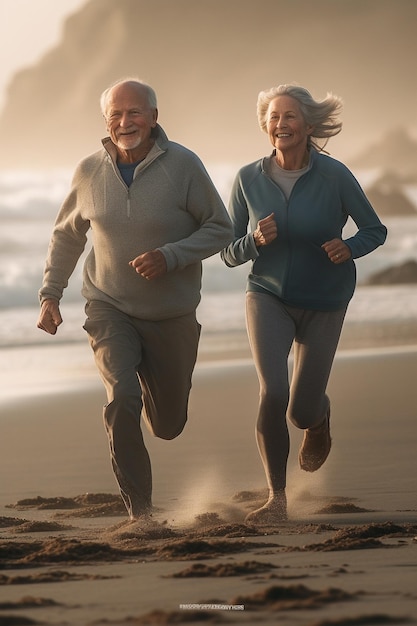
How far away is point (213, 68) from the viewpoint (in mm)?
55844

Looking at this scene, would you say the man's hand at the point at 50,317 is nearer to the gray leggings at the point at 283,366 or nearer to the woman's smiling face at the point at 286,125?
the gray leggings at the point at 283,366

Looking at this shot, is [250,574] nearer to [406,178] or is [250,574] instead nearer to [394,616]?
[394,616]

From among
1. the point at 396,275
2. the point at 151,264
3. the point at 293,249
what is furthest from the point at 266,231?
the point at 396,275

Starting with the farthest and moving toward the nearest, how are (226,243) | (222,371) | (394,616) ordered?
(222,371) → (226,243) → (394,616)

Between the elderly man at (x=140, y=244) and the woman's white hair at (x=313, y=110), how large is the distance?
64 cm

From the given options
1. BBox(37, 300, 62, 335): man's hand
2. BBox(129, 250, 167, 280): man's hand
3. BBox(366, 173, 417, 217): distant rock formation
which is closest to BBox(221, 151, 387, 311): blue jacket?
BBox(129, 250, 167, 280): man's hand

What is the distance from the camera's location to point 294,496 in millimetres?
7059

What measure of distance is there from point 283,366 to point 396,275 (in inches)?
767

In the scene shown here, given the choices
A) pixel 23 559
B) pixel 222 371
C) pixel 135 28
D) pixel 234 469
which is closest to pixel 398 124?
pixel 135 28

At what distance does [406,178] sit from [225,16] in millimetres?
17662

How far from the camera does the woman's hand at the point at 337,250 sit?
6.53m

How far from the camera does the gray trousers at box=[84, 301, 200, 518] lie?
6.04 m

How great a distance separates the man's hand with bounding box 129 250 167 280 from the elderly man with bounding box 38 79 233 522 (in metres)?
0.04

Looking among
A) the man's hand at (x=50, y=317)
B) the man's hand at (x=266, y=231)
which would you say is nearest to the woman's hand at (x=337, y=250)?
the man's hand at (x=266, y=231)
